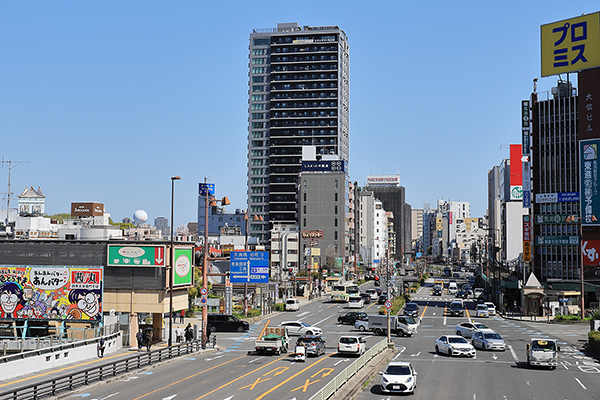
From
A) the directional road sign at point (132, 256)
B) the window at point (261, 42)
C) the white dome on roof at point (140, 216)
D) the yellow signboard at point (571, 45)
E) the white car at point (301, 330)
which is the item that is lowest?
the white car at point (301, 330)

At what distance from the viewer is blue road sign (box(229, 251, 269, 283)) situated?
64.3 m

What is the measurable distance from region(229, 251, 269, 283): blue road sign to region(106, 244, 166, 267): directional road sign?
65.5 ft

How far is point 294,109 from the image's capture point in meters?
179

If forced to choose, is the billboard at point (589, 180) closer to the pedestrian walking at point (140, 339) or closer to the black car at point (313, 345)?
the black car at point (313, 345)

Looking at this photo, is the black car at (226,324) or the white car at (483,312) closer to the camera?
the black car at (226,324)

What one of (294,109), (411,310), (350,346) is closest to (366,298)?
(411,310)

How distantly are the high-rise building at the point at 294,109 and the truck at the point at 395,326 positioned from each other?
119934mm

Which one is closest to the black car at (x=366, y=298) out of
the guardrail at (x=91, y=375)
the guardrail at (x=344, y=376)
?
the guardrail at (x=344, y=376)

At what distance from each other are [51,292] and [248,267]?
2403 centimetres

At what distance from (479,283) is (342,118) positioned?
6614 centimetres

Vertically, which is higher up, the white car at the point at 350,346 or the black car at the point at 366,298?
the white car at the point at 350,346

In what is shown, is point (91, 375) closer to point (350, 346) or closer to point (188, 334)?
point (188, 334)

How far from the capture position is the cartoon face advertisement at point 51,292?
1716 inches

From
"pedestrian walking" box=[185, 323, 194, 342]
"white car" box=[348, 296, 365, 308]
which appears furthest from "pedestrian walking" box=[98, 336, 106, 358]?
"white car" box=[348, 296, 365, 308]
